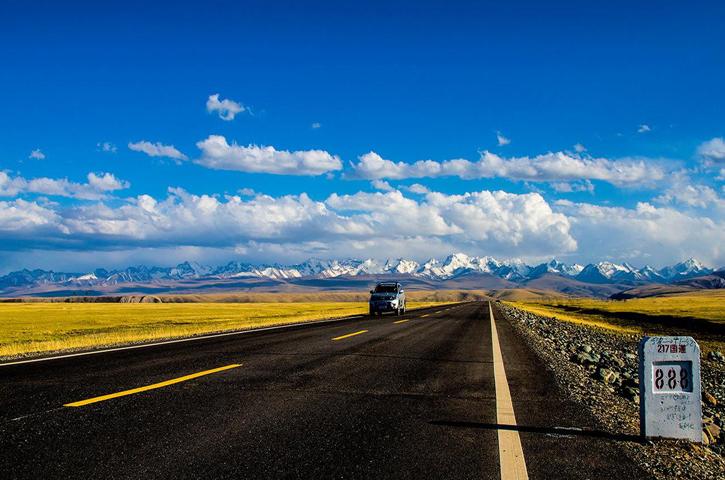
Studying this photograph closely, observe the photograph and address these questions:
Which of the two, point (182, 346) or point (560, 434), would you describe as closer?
point (560, 434)

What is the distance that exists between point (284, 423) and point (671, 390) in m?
4.62

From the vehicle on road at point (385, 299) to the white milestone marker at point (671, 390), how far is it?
34.6 metres

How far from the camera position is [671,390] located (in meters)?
6.21

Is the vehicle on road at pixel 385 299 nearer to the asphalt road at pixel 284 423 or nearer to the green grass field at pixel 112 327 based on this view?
the green grass field at pixel 112 327

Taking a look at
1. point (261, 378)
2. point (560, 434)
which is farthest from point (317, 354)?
point (560, 434)

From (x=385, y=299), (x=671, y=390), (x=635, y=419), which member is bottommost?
(x=635, y=419)

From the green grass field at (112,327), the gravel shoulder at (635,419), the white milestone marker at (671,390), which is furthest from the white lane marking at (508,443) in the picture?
the green grass field at (112,327)

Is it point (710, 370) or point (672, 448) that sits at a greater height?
point (672, 448)

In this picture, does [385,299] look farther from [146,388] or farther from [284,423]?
[284,423]

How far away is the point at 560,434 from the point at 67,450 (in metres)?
5.49

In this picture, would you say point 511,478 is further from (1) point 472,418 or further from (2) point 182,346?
(2) point 182,346

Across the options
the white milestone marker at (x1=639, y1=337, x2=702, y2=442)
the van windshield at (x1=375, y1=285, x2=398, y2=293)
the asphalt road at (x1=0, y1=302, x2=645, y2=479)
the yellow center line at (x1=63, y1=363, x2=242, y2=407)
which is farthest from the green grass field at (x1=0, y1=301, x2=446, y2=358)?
the white milestone marker at (x1=639, y1=337, x2=702, y2=442)

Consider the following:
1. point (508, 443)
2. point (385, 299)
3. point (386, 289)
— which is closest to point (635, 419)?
point (508, 443)

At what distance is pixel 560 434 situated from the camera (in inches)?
254
